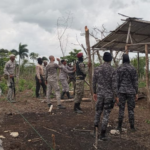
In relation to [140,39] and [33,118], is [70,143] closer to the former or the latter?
[33,118]

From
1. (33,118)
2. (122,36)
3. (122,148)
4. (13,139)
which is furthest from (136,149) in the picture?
(122,36)

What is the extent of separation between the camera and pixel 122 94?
461 centimetres

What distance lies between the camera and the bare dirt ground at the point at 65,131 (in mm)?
3744

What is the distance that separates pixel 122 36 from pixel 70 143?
584 cm

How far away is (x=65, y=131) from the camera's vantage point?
181 inches

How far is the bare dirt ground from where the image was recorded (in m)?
3.74

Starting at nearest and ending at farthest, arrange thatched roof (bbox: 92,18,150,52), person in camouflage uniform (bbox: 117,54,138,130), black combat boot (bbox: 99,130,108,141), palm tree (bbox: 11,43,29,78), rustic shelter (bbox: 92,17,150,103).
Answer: black combat boot (bbox: 99,130,108,141) < person in camouflage uniform (bbox: 117,54,138,130) < rustic shelter (bbox: 92,17,150,103) < thatched roof (bbox: 92,18,150,52) < palm tree (bbox: 11,43,29,78)

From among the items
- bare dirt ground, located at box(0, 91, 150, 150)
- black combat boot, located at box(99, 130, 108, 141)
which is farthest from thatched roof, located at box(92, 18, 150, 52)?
black combat boot, located at box(99, 130, 108, 141)

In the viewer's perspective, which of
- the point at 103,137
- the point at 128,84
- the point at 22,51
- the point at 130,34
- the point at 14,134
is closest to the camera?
the point at 103,137

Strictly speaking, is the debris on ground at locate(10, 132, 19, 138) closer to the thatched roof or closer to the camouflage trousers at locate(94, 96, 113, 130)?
the camouflage trousers at locate(94, 96, 113, 130)

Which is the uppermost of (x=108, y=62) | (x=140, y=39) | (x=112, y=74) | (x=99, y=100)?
(x=140, y=39)

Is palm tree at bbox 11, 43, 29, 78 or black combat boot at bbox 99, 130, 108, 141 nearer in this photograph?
black combat boot at bbox 99, 130, 108, 141

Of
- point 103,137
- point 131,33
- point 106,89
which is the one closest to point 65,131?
point 103,137

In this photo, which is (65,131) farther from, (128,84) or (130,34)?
(130,34)
